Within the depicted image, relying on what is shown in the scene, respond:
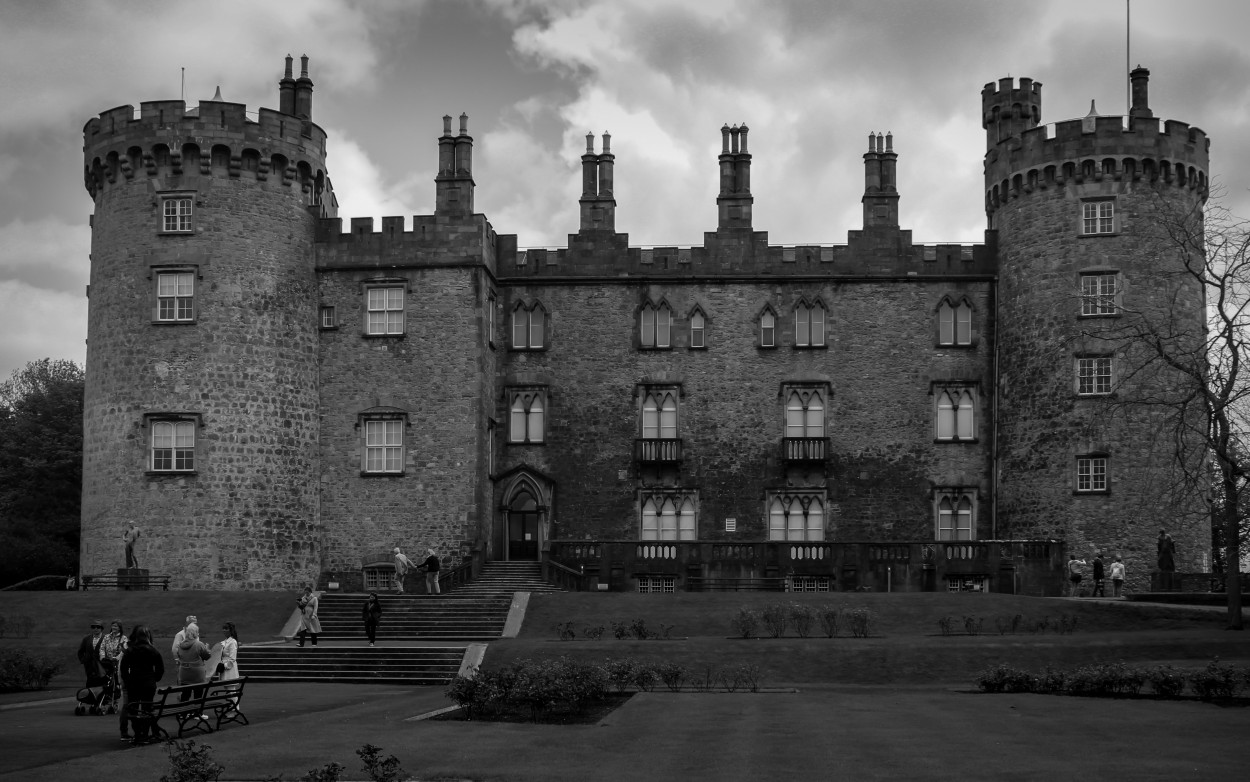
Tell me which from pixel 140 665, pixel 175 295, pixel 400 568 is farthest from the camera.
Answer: pixel 175 295

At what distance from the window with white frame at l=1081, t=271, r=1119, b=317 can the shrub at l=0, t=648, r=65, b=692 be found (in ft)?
117

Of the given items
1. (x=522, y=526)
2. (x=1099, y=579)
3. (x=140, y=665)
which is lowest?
(x=140, y=665)

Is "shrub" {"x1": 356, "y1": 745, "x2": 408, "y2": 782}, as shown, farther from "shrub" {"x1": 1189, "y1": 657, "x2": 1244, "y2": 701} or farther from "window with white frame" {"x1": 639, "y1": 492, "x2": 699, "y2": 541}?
"window with white frame" {"x1": 639, "y1": 492, "x2": 699, "y2": 541}

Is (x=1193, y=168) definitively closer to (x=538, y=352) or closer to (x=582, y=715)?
(x=538, y=352)

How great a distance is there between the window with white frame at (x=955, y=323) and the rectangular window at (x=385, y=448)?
2018 cm

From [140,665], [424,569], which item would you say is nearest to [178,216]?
[424,569]

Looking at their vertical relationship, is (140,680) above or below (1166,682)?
above

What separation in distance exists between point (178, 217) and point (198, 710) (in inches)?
1223

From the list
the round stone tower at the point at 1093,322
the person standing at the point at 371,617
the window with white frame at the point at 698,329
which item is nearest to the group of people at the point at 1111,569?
the round stone tower at the point at 1093,322

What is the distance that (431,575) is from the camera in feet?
166

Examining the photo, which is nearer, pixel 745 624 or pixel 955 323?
pixel 745 624

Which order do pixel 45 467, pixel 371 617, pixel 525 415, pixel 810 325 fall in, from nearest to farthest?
1. pixel 371 617
2. pixel 810 325
3. pixel 525 415
4. pixel 45 467

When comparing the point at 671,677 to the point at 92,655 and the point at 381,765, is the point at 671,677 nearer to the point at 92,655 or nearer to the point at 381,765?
the point at 92,655

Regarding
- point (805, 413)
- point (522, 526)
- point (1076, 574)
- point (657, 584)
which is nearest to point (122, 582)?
point (522, 526)
